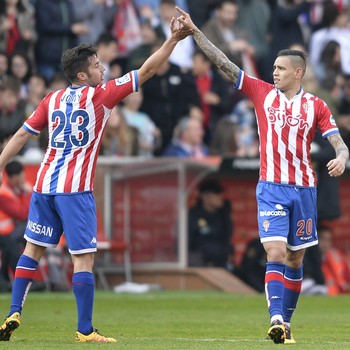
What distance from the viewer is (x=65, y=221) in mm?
10039

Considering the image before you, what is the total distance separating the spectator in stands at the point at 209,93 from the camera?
21719mm

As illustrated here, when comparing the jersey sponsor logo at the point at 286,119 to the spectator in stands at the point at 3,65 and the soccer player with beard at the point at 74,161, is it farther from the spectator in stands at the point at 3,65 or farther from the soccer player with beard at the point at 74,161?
the spectator in stands at the point at 3,65

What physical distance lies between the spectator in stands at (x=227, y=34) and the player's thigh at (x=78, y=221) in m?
12.0

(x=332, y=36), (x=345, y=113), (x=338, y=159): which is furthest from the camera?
(x=332, y=36)

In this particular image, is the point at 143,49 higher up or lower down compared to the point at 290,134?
higher up

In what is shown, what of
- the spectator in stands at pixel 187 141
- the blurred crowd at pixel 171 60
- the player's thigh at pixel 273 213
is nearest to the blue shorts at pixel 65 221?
the player's thigh at pixel 273 213

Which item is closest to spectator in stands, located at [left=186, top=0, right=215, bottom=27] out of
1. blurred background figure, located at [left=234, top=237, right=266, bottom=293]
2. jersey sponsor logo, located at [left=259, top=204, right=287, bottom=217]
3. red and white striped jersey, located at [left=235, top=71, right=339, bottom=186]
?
blurred background figure, located at [left=234, top=237, right=266, bottom=293]

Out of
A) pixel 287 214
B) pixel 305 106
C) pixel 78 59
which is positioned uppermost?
pixel 78 59

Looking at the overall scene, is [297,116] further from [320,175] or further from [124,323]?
[320,175]

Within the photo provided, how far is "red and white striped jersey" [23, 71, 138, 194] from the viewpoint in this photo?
33.2 ft

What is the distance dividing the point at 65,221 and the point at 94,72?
49.5 inches

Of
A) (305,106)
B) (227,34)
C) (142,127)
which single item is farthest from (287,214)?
(227,34)

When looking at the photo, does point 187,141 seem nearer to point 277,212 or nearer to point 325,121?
point 325,121

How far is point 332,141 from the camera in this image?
10.2 meters
